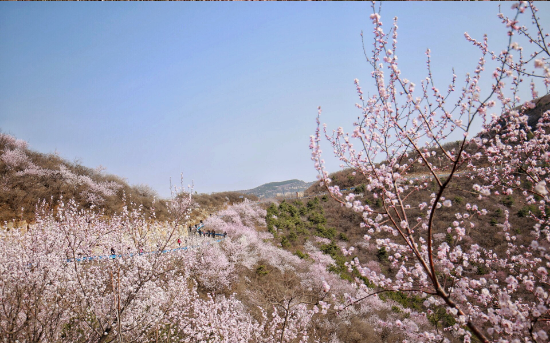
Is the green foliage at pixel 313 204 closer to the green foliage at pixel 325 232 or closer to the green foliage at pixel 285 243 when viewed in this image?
the green foliage at pixel 325 232

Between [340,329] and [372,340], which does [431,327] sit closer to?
[372,340]

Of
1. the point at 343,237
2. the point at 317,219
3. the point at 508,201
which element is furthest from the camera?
the point at 317,219

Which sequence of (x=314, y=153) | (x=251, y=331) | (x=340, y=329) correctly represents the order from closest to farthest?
(x=314, y=153) < (x=251, y=331) < (x=340, y=329)

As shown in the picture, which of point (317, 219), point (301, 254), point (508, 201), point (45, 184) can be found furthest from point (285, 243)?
point (45, 184)

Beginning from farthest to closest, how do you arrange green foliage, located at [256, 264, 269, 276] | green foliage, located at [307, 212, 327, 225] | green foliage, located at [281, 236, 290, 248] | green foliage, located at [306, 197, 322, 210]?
green foliage, located at [306, 197, 322, 210], green foliage, located at [307, 212, 327, 225], green foliage, located at [281, 236, 290, 248], green foliage, located at [256, 264, 269, 276]

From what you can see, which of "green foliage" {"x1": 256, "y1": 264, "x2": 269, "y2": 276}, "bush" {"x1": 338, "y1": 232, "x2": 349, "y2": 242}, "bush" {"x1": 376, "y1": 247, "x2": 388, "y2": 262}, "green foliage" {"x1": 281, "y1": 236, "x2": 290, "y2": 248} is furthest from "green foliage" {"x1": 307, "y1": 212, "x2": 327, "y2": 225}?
"green foliage" {"x1": 256, "y1": 264, "x2": 269, "y2": 276}

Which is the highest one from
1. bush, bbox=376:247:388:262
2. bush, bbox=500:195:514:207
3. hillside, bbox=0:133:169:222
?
hillside, bbox=0:133:169:222

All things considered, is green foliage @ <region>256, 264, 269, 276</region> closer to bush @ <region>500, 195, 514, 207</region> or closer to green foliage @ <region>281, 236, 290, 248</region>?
green foliage @ <region>281, 236, 290, 248</region>

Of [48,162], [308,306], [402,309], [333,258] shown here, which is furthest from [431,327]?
[48,162]

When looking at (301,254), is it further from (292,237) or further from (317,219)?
(317,219)

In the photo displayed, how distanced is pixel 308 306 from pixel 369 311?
3193 millimetres

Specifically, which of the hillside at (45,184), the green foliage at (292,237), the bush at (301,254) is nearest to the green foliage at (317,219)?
the green foliage at (292,237)

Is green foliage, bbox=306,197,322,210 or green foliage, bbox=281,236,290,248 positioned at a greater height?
green foliage, bbox=306,197,322,210

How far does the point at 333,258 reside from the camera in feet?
61.3
